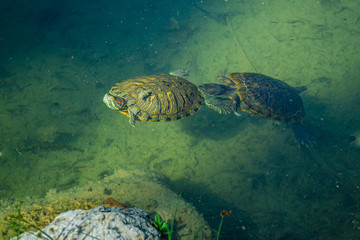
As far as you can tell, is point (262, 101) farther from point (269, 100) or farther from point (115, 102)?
point (115, 102)

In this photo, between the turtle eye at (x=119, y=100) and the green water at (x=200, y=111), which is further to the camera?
the turtle eye at (x=119, y=100)

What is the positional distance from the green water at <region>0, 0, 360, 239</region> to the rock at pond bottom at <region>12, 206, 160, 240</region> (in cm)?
181

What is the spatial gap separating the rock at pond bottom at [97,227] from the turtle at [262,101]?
10.7 feet

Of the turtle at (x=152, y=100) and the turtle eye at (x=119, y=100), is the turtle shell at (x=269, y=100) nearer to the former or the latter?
the turtle at (x=152, y=100)

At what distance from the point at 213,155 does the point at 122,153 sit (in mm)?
1979

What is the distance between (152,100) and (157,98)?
4.3 inches

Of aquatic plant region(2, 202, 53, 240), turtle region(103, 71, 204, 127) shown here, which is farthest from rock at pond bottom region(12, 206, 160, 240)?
turtle region(103, 71, 204, 127)

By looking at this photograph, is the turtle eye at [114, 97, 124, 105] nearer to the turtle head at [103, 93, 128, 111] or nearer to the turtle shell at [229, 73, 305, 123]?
the turtle head at [103, 93, 128, 111]

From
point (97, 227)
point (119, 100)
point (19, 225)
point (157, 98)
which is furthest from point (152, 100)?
point (19, 225)

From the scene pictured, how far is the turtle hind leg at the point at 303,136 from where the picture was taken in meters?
4.48

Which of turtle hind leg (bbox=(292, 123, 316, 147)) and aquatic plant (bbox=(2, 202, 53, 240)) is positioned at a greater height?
aquatic plant (bbox=(2, 202, 53, 240))

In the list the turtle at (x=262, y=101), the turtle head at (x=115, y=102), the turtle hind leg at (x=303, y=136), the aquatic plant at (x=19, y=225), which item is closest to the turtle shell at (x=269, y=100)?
the turtle at (x=262, y=101)

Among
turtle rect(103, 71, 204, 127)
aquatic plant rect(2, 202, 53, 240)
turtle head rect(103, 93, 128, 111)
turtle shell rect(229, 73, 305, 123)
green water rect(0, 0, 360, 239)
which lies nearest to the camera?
aquatic plant rect(2, 202, 53, 240)

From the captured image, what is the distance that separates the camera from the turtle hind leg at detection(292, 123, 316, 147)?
4.48 metres
